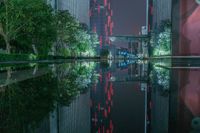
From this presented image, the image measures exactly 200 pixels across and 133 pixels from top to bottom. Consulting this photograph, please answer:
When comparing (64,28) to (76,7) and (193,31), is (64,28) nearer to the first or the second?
(193,31)

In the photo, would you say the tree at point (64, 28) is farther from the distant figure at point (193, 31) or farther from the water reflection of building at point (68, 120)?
the water reflection of building at point (68, 120)

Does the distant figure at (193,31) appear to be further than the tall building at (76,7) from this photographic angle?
No

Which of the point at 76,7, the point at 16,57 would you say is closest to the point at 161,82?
the point at 16,57

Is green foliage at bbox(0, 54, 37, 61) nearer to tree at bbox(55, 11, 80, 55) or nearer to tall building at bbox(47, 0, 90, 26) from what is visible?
tree at bbox(55, 11, 80, 55)

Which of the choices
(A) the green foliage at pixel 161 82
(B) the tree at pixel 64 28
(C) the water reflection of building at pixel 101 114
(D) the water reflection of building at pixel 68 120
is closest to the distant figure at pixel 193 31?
(A) the green foliage at pixel 161 82

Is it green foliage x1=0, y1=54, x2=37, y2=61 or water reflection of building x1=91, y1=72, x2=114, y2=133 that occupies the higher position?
green foliage x1=0, y1=54, x2=37, y2=61

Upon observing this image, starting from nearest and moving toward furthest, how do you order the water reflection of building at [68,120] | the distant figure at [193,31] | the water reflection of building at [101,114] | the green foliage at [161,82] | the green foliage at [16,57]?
the water reflection of building at [68,120] → the water reflection of building at [101,114] → the green foliage at [161,82] → the green foliage at [16,57] → the distant figure at [193,31]

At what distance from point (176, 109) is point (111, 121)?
2.02m

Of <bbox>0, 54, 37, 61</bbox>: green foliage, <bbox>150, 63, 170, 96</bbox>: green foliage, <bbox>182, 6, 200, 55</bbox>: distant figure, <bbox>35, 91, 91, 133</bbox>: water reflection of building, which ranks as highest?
<bbox>182, 6, 200, 55</bbox>: distant figure

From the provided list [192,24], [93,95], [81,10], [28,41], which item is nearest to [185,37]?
[192,24]

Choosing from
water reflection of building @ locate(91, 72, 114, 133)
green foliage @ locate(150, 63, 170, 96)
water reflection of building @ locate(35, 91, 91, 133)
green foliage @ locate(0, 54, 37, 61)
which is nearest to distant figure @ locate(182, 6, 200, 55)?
green foliage @ locate(0, 54, 37, 61)

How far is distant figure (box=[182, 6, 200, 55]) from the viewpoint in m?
49.6

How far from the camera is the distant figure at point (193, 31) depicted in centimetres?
4956

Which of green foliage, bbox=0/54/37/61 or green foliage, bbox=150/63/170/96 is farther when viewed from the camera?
green foliage, bbox=0/54/37/61
